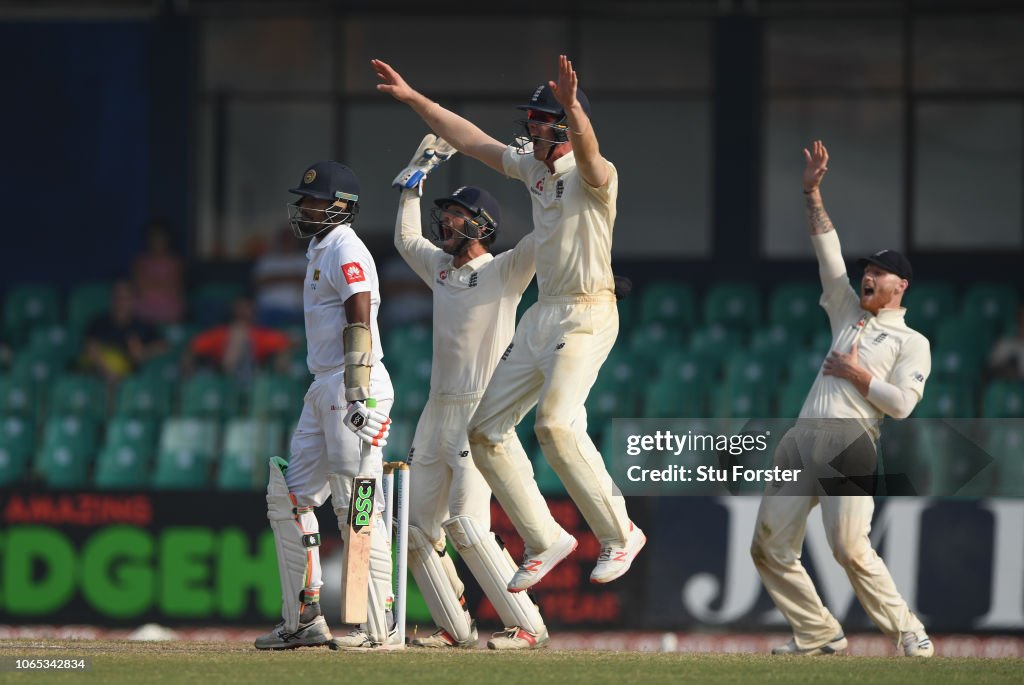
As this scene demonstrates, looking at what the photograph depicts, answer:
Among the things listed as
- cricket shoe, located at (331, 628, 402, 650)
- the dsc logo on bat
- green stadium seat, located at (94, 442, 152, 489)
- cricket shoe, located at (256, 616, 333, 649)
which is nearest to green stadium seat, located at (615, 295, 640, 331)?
green stadium seat, located at (94, 442, 152, 489)

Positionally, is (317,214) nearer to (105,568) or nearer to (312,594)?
(312,594)

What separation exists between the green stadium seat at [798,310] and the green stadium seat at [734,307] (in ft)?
0.50

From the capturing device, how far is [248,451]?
12102mm

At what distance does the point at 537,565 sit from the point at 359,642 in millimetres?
836

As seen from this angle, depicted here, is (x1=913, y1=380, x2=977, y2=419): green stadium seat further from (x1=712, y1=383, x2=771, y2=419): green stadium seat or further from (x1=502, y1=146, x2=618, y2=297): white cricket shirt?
(x1=502, y1=146, x2=618, y2=297): white cricket shirt

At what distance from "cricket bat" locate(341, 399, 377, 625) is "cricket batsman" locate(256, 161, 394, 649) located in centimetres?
5

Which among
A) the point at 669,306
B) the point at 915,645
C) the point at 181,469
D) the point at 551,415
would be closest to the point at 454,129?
the point at 551,415

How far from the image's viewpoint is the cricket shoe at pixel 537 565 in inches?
305

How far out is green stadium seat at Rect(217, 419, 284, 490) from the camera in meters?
11.9

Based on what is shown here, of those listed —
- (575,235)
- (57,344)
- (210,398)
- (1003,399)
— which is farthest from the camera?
(57,344)

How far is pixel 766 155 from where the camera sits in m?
16.0

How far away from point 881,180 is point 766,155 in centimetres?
104

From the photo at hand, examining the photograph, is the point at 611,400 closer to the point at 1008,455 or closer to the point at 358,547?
the point at 1008,455

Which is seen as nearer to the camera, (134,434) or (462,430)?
(462,430)
